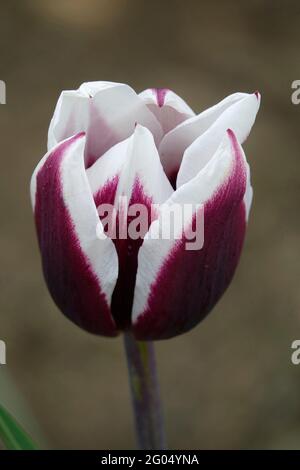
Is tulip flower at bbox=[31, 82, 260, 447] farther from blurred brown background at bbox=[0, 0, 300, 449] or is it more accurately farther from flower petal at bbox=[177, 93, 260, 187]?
blurred brown background at bbox=[0, 0, 300, 449]

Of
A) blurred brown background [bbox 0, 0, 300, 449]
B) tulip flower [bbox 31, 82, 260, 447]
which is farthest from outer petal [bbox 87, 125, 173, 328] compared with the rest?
blurred brown background [bbox 0, 0, 300, 449]

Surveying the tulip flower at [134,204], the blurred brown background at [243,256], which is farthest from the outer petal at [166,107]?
the blurred brown background at [243,256]

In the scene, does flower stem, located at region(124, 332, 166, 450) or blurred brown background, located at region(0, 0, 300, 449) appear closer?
flower stem, located at region(124, 332, 166, 450)

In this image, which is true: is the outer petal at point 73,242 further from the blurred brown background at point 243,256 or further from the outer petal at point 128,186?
the blurred brown background at point 243,256

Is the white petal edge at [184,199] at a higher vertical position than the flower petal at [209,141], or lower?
lower

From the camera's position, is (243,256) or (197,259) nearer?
(197,259)

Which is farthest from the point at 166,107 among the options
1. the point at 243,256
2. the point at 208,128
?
the point at 243,256

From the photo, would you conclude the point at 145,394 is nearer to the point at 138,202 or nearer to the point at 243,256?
the point at 138,202

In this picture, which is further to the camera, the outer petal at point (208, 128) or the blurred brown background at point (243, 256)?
the blurred brown background at point (243, 256)
